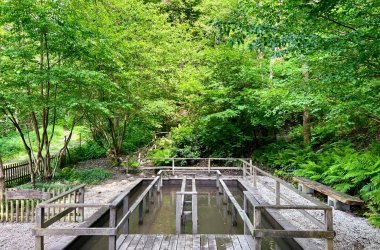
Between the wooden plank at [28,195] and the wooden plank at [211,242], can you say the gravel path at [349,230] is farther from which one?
the wooden plank at [28,195]

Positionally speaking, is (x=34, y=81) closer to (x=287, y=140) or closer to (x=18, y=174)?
(x=18, y=174)

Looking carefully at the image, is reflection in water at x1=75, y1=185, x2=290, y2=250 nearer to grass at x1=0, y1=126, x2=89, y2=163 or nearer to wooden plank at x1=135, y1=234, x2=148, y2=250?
wooden plank at x1=135, y1=234, x2=148, y2=250

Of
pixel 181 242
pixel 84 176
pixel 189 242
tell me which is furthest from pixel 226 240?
pixel 84 176

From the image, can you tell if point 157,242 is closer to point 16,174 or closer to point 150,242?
point 150,242

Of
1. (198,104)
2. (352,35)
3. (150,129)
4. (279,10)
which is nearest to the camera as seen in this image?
(352,35)

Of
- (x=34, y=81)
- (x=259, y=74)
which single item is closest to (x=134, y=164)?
(x=34, y=81)

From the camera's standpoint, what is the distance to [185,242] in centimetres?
504

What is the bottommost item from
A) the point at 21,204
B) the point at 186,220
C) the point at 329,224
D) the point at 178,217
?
the point at 186,220

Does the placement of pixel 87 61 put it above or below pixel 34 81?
above

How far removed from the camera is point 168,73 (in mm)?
16031

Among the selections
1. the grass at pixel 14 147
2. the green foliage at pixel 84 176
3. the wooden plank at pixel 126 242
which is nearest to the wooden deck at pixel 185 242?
the wooden plank at pixel 126 242

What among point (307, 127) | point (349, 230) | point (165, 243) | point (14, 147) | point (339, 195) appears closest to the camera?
point (165, 243)

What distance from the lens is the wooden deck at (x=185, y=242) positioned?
15.9 ft

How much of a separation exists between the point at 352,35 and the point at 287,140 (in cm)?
1198
